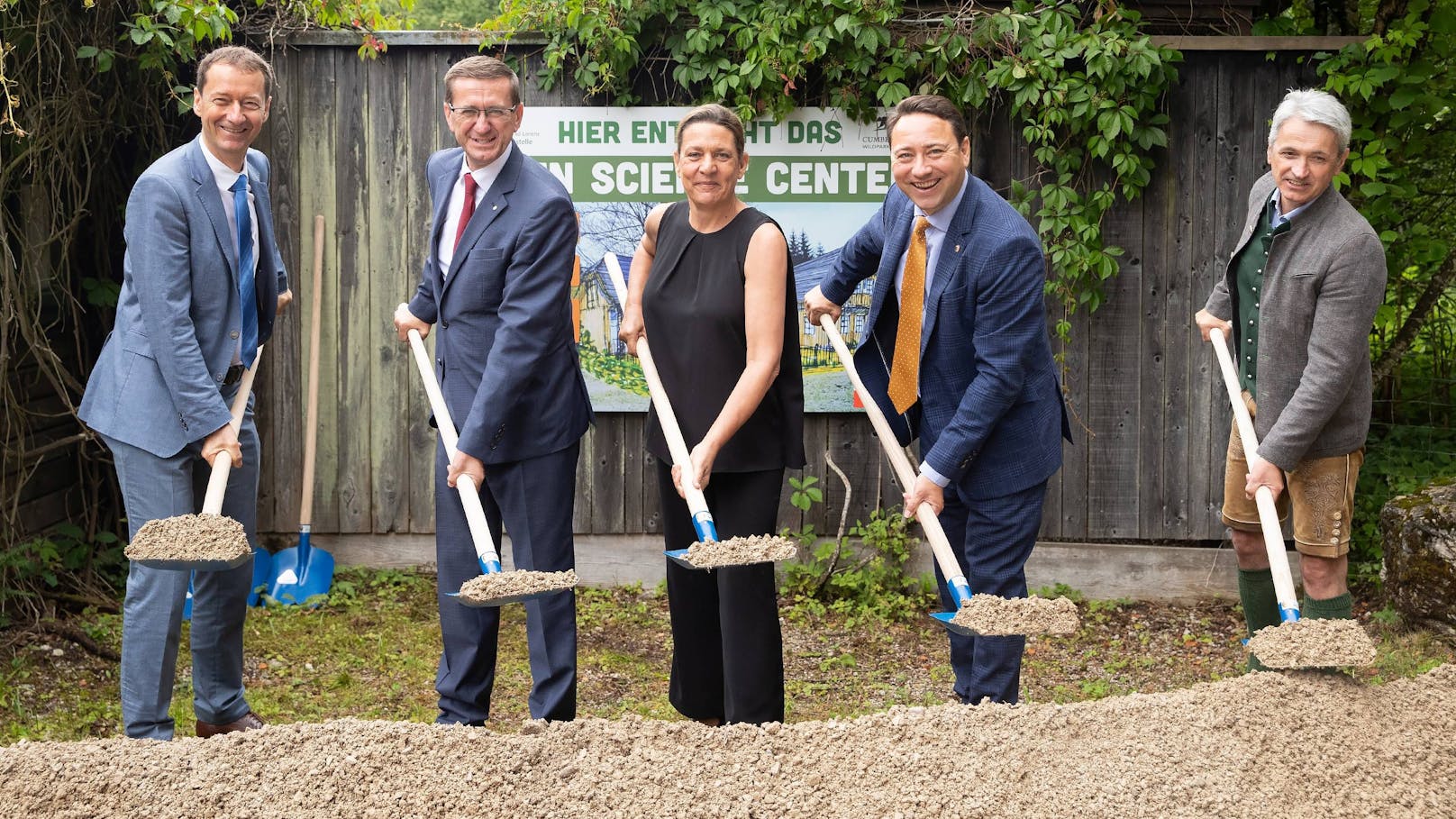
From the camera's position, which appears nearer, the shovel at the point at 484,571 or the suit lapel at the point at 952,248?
the shovel at the point at 484,571

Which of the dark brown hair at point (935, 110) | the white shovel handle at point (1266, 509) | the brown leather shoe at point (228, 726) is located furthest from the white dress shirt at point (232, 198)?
the white shovel handle at point (1266, 509)

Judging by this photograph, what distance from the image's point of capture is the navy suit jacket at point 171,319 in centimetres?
333

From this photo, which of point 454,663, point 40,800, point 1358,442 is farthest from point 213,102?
point 1358,442

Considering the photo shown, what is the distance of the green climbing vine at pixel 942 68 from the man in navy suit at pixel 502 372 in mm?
1804

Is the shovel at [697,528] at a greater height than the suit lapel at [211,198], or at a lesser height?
lesser

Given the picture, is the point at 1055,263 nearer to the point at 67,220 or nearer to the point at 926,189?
the point at 926,189

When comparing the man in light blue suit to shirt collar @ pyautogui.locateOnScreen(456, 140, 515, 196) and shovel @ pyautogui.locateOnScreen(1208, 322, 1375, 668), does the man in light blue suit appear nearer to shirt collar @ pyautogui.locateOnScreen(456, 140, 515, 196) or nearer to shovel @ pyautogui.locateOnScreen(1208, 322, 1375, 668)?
shirt collar @ pyautogui.locateOnScreen(456, 140, 515, 196)

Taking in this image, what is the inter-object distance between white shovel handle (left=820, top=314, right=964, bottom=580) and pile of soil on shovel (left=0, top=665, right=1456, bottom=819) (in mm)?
538

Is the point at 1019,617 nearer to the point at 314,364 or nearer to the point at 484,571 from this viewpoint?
the point at 484,571

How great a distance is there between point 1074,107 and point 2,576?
4228mm

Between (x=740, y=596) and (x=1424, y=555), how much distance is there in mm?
2701

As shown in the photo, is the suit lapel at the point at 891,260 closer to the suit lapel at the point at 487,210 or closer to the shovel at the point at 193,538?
the suit lapel at the point at 487,210

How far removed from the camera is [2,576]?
4719 mm

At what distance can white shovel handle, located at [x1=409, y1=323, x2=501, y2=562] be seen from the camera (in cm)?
317
